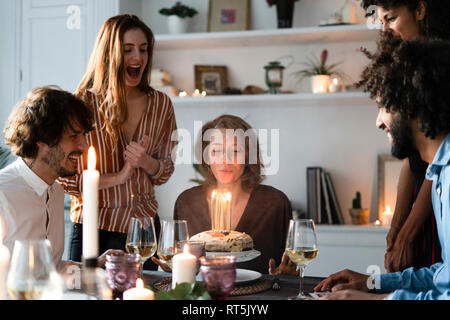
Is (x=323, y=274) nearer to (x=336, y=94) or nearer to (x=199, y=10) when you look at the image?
(x=336, y=94)

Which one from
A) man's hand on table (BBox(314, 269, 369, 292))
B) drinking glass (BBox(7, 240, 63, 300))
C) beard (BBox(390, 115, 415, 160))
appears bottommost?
man's hand on table (BBox(314, 269, 369, 292))

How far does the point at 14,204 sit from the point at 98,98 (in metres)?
0.66

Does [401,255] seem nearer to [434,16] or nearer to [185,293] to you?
[434,16]

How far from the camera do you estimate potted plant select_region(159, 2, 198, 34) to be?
3568 millimetres

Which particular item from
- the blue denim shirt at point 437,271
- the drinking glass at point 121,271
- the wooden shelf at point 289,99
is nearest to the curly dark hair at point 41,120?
the drinking glass at point 121,271

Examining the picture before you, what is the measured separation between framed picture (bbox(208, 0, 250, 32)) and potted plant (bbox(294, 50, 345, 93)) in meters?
0.46

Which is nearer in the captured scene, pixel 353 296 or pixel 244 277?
pixel 353 296

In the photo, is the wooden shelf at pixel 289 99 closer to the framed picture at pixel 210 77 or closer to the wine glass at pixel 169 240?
the framed picture at pixel 210 77

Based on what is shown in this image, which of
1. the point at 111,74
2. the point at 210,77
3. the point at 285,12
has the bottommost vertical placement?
the point at 111,74

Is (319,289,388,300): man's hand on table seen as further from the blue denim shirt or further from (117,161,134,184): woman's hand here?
(117,161,134,184): woman's hand

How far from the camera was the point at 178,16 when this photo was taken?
357 centimetres

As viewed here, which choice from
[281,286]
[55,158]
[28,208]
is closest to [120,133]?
[55,158]

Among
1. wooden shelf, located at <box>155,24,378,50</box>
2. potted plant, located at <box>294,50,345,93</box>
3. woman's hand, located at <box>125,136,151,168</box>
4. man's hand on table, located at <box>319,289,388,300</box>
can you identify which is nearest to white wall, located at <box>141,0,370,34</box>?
wooden shelf, located at <box>155,24,378,50</box>

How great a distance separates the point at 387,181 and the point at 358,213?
0.28 metres
